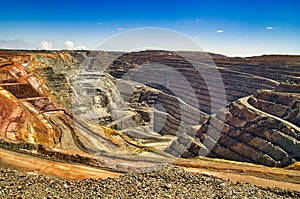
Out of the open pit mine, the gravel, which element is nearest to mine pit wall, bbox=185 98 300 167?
the open pit mine

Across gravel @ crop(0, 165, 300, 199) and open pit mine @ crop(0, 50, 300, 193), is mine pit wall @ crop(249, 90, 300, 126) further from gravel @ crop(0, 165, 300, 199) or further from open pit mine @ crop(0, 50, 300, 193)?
gravel @ crop(0, 165, 300, 199)

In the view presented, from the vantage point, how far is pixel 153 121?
250 feet

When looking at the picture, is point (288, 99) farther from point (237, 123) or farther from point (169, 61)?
point (169, 61)

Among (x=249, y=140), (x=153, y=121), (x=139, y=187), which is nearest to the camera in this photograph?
(x=139, y=187)

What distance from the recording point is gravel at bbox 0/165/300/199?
12641 mm

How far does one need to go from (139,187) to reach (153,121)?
6273cm

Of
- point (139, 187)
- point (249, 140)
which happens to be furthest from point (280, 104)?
point (139, 187)

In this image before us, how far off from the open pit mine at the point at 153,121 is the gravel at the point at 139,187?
8.73 ft

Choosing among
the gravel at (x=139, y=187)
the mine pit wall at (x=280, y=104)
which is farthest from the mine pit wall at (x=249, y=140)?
the gravel at (x=139, y=187)

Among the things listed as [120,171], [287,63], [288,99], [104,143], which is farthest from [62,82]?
[287,63]

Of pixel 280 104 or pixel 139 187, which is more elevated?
pixel 139 187

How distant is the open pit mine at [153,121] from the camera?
1959 centimetres

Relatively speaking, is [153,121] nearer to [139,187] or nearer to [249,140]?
[249,140]

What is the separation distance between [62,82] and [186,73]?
43986mm
